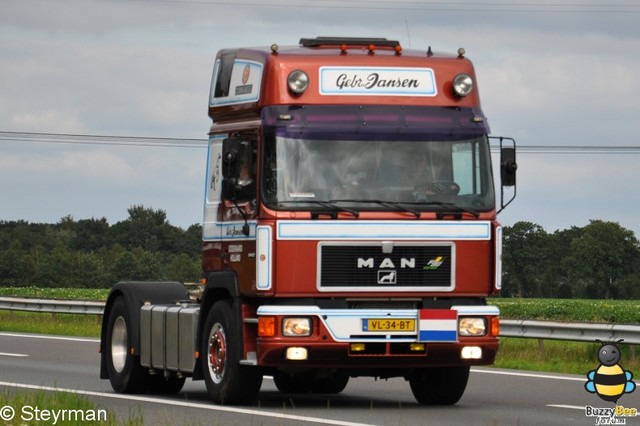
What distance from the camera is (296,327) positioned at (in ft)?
50.9

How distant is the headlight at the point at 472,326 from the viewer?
15922 mm

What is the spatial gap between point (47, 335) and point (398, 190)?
1817 cm

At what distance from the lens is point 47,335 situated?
107 ft

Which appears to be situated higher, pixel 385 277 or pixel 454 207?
pixel 454 207

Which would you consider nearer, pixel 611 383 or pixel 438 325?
pixel 438 325

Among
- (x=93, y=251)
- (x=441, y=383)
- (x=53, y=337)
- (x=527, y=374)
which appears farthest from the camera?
(x=93, y=251)

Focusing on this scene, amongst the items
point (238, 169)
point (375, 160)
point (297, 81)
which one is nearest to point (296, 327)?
point (238, 169)

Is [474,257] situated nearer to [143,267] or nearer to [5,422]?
[5,422]

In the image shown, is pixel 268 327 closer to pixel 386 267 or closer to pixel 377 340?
pixel 377 340

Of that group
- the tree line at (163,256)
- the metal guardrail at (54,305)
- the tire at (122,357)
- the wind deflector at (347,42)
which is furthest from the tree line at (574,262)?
the wind deflector at (347,42)

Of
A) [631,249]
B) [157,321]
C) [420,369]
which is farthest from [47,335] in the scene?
[631,249]

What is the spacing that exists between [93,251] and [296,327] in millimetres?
118222

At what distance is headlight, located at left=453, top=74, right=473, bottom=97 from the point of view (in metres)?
16.1

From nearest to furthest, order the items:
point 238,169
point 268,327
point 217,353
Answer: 1. point 268,327
2. point 238,169
3. point 217,353
